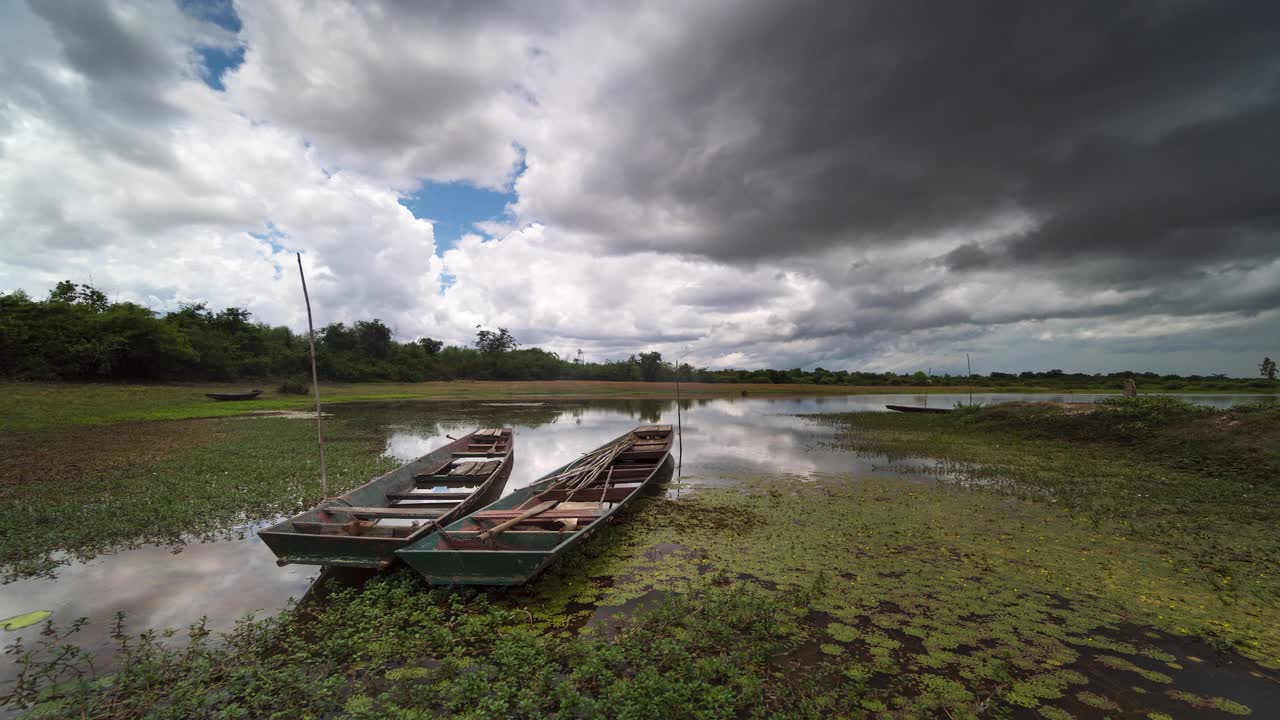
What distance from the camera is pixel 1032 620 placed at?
5.70m

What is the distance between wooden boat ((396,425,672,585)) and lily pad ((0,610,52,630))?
3.99m

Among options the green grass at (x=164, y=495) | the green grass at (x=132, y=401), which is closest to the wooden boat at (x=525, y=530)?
the green grass at (x=164, y=495)

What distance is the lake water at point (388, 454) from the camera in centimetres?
582

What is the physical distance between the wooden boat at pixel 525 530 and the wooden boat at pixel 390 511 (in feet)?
A: 1.81

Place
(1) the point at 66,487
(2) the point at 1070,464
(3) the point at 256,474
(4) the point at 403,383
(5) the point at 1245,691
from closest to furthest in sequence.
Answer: (5) the point at 1245,691
(1) the point at 66,487
(3) the point at 256,474
(2) the point at 1070,464
(4) the point at 403,383

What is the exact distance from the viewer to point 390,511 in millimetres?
8203

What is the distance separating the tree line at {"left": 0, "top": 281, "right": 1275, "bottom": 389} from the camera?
3600cm

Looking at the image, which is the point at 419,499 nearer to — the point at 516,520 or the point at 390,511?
the point at 390,511

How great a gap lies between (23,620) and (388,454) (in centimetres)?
1157

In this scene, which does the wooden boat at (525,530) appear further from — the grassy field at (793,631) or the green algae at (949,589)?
the green algae at (949,589)

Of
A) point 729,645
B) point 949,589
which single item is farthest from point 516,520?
point 949,589

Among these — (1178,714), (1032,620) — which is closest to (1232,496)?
(1032,620)

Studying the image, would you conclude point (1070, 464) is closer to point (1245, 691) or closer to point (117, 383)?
point (1245, 691)

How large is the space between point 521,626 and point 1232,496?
15.7 meters
